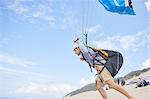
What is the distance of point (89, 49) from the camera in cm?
480

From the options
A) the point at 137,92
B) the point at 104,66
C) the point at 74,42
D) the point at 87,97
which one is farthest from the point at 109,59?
the point at 87,97

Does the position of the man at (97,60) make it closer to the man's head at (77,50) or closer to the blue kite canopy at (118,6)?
the man's head at (77,50)

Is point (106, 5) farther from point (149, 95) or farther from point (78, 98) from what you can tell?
point (78, 98)

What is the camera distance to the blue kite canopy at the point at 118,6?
496 centimetres

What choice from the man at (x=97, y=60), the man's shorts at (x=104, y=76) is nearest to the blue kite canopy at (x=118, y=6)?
the man at (x=97, y=60)

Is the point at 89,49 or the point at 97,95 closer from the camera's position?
the point at 89,49

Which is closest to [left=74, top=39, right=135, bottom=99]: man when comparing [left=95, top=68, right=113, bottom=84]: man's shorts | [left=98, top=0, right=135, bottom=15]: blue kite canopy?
[left=95, top=68, right=113, bottom=84]: man's shorts

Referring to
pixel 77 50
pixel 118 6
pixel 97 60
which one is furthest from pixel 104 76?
pixel 118 6

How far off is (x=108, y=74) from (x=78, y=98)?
329 centimetres

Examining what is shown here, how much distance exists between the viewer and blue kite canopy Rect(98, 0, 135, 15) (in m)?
4.96

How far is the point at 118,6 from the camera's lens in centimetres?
498

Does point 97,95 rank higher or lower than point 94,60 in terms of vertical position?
higher

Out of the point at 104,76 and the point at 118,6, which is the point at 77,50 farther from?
the point at 118,6

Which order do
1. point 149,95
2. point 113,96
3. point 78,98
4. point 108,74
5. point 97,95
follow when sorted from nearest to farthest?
point 108,74, point 149,95, point 113,96, point 97,95, point 78,98
